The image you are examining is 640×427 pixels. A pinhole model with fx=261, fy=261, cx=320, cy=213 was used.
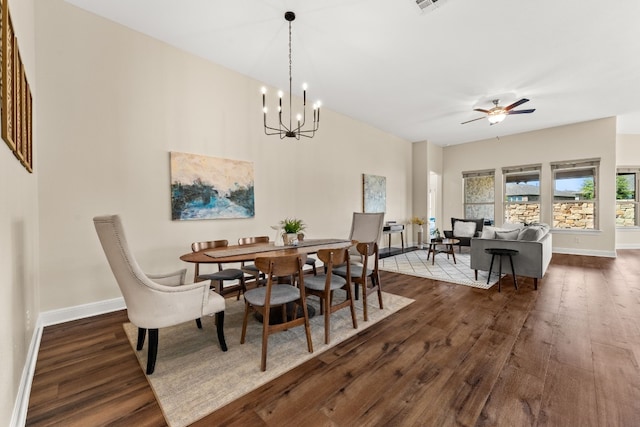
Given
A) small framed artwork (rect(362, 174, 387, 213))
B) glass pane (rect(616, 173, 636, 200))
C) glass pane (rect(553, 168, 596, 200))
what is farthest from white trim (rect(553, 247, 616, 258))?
small framed artwork (rect(362, 174, 387, 213))

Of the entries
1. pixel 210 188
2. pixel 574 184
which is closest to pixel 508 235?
pixel 574 184

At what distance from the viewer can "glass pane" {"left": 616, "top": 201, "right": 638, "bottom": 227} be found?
23.8 ft

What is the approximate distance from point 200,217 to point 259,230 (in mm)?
963

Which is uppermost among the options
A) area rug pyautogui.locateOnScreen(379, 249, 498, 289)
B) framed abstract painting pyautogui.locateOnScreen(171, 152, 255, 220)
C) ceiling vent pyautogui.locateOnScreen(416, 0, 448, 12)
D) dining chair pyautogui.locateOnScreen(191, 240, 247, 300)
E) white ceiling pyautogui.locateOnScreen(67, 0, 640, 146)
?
white ceiling pyautogui.locateOnScreen(67, 0, 640, 146)

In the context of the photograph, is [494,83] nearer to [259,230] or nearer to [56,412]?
[259,230]

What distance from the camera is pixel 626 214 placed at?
732 centimetres

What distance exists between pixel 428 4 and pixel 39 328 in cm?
487

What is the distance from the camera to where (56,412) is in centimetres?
152

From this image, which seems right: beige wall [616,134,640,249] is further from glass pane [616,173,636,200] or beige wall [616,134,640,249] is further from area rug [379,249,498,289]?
area rug [379,249,498,289]

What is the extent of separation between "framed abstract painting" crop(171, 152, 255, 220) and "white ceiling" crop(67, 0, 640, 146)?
4.78ft

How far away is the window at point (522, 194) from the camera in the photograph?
23.2 ft

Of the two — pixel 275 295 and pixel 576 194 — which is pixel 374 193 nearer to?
pixel 275 295

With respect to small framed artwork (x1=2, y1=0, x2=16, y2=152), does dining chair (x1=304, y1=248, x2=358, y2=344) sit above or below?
below

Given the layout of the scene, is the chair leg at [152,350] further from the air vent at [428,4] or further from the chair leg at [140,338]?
the air vent at [428,4]
